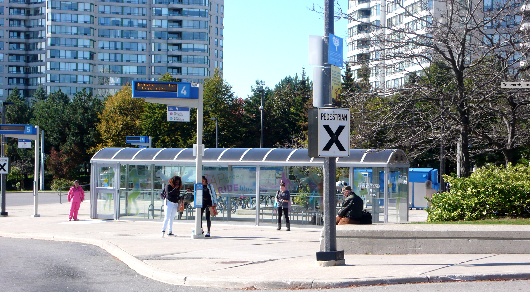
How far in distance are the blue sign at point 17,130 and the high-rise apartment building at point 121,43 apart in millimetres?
73329

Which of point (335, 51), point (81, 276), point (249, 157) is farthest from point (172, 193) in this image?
point (335, 51)

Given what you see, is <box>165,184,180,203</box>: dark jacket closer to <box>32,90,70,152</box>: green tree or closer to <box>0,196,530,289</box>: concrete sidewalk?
<box>0,196,530,289</box>: concrete sidewalk

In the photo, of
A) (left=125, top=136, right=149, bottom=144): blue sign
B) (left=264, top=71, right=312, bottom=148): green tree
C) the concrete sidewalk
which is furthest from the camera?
(left=264, top=71, right=312, bottom=148): green tree

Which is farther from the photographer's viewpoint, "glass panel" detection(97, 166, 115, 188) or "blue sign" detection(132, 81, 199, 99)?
"glass panel" detection(97, 166, 115, 188)

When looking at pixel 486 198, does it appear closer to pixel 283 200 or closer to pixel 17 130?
pixel 283 200

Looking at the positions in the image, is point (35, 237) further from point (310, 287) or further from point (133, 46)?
point (133, 46)

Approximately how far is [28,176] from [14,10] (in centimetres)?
4102

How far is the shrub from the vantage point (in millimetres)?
13266

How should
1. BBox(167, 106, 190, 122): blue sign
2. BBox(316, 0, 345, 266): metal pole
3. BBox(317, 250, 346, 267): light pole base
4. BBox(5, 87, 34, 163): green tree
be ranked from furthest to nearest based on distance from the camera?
BBox(5, 87, 34, 163): green tree
BBox(167, 106, 190, 122): blue sign
BBox(317, 250, 346, 267): light pole base
BBox(316, 0, 345, 266): metal pole

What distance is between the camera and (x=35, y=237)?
55.7 feet

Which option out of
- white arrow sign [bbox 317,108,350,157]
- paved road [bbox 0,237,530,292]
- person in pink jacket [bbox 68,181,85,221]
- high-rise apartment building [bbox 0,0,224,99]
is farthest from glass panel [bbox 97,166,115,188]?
high-rise apartment building [bbox 0,0,224,99]

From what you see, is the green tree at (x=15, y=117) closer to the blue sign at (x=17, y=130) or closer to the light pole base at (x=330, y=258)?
the blue sign at (x=17, y=130)

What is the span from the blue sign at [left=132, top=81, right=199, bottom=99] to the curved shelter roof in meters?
4.74

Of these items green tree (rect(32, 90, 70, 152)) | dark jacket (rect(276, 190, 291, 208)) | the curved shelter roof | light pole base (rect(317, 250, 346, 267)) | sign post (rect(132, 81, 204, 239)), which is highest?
green tree (rect(32, 90, 70, 152))
